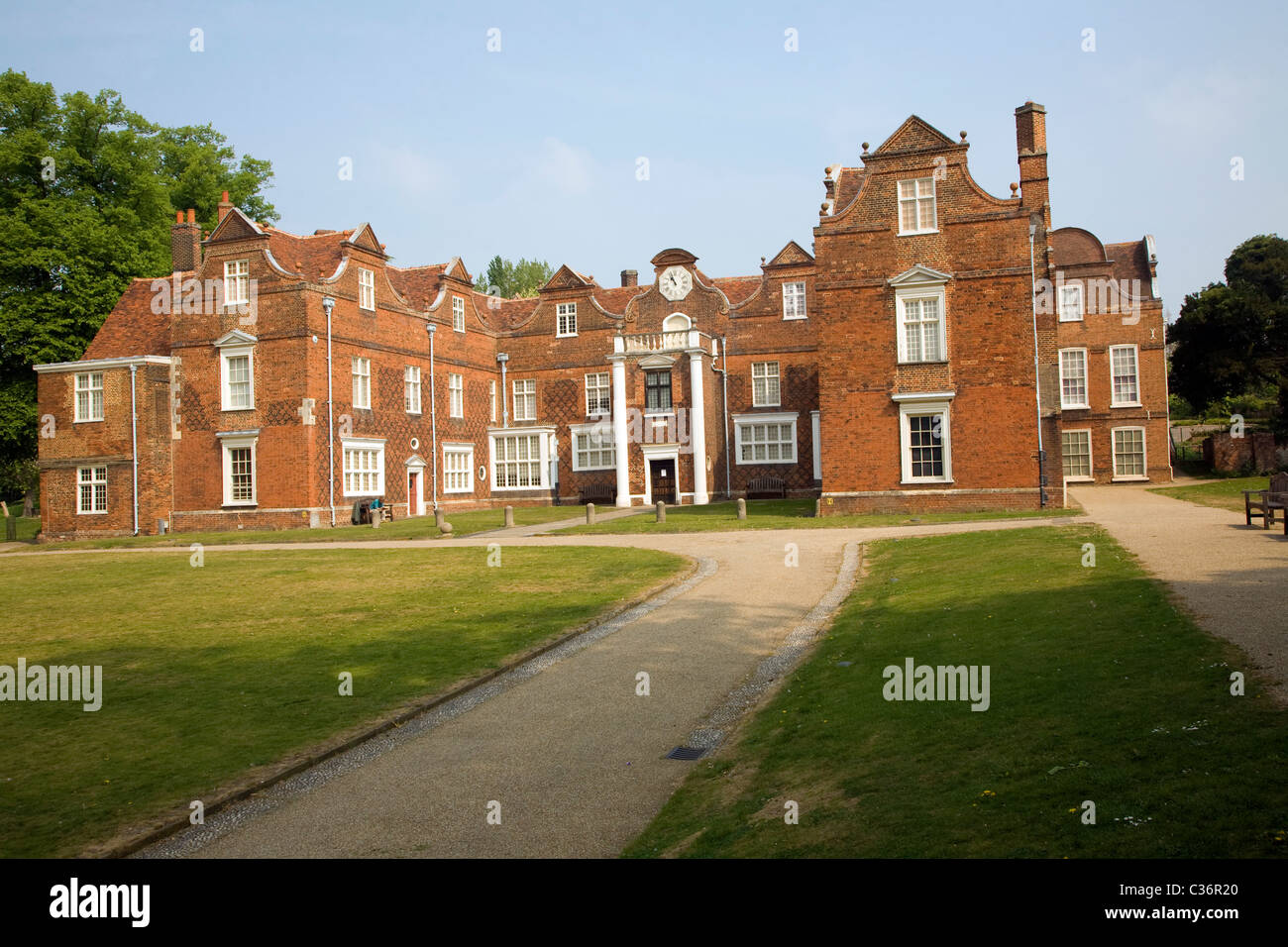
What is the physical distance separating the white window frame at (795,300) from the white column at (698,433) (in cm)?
513

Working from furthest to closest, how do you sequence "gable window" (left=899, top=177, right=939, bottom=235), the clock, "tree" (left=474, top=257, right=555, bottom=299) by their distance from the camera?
"tree" (left=474, top=257, right=555, bottom=299) < the clock < "gable window" (left=899, top=177, right=939, bottom=235)

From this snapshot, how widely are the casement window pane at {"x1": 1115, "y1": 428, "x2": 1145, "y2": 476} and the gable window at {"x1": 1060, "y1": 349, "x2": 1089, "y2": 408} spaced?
237 cm

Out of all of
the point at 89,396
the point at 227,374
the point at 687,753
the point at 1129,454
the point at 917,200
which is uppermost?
the point at 917,200

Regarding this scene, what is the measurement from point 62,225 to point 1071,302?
4775 centimetres

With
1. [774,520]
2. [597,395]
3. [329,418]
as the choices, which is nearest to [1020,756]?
[774,520]

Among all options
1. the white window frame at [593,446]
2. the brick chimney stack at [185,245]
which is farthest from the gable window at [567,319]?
the brick chimney stack at [185,245]

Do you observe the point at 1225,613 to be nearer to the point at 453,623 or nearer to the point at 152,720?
the point at 453,623

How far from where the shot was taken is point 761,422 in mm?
46812

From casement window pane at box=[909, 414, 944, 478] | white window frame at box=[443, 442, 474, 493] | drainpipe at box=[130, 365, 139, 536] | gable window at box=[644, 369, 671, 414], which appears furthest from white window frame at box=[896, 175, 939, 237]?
drainpipe at box=[130, 365, 139, 536]

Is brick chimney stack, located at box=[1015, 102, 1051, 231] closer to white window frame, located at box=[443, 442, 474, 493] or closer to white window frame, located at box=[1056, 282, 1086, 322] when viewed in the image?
white window frame, located at box=[1056, 282, 1086, 322]

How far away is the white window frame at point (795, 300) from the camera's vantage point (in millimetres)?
46703

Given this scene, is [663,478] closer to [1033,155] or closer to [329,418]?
[329,418]

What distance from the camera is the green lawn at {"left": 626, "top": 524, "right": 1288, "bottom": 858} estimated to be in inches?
221

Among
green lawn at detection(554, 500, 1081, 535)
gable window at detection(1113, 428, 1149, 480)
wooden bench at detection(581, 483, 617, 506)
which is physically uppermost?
gable window at detection(1113, 428, 1149, 480)
